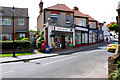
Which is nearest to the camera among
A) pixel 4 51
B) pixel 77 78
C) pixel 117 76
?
pixel 117 76

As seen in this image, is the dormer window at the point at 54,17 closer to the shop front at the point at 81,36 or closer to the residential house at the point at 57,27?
the residential house at the point at 57,27

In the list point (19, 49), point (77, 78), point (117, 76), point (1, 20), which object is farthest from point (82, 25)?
point (117, 76)

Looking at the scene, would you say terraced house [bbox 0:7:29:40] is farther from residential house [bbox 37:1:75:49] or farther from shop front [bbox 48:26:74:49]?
shop front [bbox 48:26:74:49]

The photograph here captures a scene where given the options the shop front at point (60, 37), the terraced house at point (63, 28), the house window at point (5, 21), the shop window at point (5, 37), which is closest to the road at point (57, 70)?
the shop front at point (60, 37)

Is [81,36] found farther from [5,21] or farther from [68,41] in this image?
[5,21]

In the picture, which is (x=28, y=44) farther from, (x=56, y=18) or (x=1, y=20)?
(x=1, y=20)

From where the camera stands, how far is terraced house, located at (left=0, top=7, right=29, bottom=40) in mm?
23514

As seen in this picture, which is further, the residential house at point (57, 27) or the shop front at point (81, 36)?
the shop front at point (81, 36)

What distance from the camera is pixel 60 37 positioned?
21.6 metres

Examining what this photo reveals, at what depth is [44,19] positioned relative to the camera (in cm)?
2164

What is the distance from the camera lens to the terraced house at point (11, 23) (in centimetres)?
2351

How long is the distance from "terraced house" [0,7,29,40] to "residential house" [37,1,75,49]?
498 cm

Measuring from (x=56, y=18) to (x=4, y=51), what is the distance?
11821 mm

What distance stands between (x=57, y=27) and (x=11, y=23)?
37.2 feet
